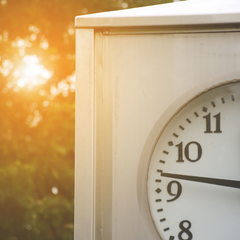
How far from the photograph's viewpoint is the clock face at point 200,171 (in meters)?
0.68

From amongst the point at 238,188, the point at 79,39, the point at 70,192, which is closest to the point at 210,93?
the point at 238,188

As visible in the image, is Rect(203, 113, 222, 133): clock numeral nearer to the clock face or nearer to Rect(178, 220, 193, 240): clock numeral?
the clock face

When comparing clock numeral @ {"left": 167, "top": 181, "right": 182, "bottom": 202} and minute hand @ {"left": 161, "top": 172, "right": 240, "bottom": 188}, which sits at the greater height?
minute hand @ {"left": 161, "top": 172, "right": 240, "bottom": 188}

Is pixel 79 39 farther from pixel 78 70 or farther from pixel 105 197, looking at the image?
pixel 105 197

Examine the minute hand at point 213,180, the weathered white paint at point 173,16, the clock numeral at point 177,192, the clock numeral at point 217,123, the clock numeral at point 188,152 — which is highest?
the weathered white paint at point 173,16

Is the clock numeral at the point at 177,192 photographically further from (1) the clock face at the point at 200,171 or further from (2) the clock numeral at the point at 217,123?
(2) the clock numeral at the point at 217,123

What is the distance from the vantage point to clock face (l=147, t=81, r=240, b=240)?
68 cm

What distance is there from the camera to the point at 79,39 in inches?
28.0

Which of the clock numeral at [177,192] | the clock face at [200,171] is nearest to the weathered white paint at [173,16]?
the clock face at [200,171]

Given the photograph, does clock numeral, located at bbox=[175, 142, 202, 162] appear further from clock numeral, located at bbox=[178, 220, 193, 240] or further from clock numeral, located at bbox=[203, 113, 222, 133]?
clock numeral, located at bbox=[178, 220, 193, 240]

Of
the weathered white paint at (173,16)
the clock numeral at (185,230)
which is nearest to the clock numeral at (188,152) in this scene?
the clock numeral at (185,230)

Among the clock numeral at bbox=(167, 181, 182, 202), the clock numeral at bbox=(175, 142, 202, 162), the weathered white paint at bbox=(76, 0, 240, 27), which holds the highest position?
the weathered white paint at bbox=(76, 0, 240, 27)

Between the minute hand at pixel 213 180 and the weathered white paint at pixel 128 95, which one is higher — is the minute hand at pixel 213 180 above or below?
below

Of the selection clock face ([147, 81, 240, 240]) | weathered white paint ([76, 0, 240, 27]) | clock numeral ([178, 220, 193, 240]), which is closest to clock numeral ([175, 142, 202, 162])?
clock face ([147, 81, 240, 240])
